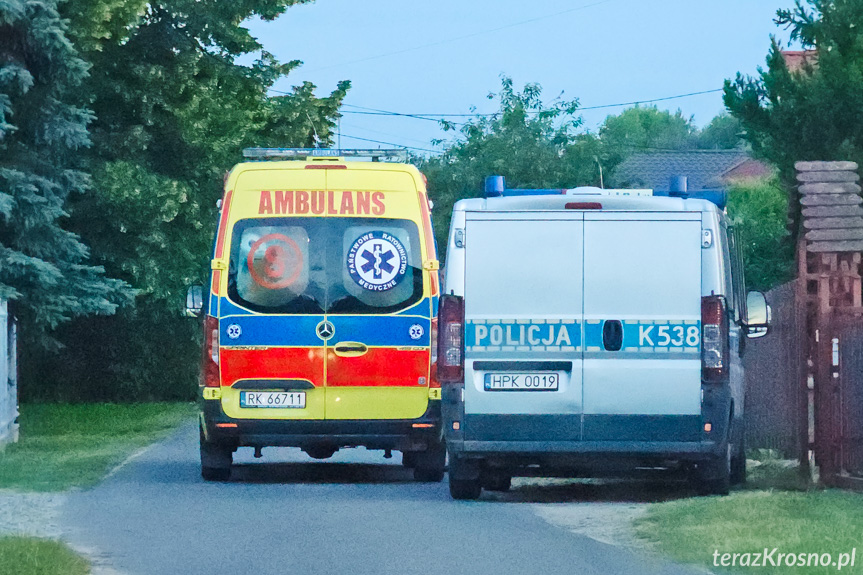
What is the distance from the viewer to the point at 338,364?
51.8 feet

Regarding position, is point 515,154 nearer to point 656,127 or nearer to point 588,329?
point 588,329

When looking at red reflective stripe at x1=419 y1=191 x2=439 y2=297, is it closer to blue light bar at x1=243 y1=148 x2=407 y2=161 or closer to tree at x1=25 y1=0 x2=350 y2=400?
blue light bar at x1=243 y1=148 x2=407 y2=161

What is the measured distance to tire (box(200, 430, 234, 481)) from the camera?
16.2 m

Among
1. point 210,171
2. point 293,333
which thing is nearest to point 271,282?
point 293,333

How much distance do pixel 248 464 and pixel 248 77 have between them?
18.7 m

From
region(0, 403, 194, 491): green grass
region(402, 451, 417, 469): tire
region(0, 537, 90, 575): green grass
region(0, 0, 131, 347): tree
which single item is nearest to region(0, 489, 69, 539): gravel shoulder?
region(0, 537, 90, 575): green grass

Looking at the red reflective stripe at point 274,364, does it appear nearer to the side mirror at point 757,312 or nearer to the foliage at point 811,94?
the side mirror at point 757,312

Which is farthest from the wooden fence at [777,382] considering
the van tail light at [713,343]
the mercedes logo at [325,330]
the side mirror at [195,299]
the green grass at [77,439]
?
the green grass at [77,439]

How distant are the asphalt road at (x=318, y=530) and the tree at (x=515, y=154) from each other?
46889 mm

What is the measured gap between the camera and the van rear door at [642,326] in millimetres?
13383

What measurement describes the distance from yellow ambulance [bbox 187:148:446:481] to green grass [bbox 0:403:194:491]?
5.82ft

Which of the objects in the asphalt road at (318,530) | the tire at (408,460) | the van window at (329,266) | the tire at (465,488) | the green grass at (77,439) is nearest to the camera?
the asphalt road at (318,530)

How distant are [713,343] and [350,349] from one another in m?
3.63

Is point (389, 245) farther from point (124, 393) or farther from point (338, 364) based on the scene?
point (124, 393)
